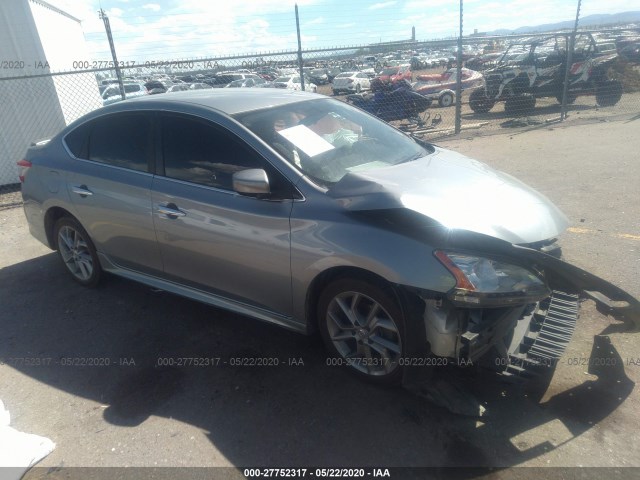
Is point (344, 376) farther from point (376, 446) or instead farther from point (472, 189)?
point (472, 189)

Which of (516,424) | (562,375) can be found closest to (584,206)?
(562,375)

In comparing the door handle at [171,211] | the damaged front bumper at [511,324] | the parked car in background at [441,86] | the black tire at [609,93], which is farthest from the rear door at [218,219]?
the parked car in background at [441,86]

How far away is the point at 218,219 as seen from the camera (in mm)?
3203

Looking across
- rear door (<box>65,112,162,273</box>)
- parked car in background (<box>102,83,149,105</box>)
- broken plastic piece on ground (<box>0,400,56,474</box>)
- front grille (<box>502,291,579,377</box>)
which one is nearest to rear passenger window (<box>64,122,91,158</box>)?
rear door (<box>65,112,162,273</box>)

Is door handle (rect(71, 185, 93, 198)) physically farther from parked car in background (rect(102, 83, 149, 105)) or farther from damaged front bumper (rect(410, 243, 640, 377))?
parked car in background (rect(102, 83, 149, 105))

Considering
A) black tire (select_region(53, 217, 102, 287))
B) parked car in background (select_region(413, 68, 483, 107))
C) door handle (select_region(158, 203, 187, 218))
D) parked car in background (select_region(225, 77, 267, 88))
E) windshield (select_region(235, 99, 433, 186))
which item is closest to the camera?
windshield (select_region(235, 99, 433, 186))

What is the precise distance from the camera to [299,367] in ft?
10.5

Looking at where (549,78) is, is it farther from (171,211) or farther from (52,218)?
(52,218)

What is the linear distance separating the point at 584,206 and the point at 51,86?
28.3ft

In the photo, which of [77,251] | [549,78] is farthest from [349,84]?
[77,251]

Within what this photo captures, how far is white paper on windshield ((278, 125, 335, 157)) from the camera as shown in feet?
10.5

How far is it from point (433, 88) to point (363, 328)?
1648cm

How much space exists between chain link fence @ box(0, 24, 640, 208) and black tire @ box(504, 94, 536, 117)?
0.03 meters

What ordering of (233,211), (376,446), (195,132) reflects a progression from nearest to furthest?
(376,446)
(233,211)
(195,132)
